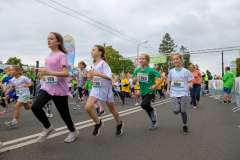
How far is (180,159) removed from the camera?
2828mm

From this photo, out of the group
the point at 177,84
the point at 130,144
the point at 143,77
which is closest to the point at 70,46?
the point at 143,77

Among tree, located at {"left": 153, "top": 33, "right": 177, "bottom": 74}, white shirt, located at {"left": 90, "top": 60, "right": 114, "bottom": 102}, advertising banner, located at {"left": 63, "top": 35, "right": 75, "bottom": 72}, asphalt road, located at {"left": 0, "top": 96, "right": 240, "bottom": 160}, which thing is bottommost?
asphalt road, located at {"left": 0, "top": 96, "right": 240, "bottom": 160}

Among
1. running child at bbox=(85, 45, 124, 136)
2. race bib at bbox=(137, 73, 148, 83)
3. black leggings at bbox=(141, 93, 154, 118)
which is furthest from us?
race bib at bbox=(137, 73, 148, 83)

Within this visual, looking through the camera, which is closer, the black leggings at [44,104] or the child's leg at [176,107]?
the black leggings at [44,104]

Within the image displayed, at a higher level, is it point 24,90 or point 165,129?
point 24,90

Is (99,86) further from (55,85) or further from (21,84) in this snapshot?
(21,84)

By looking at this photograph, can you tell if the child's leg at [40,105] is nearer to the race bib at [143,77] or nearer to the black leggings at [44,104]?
the black leggings at [44,104]

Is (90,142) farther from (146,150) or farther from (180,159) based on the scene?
(180,159)

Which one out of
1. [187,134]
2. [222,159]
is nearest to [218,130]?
[187,134]

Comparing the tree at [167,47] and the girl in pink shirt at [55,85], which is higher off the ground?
the tree at [167,47]

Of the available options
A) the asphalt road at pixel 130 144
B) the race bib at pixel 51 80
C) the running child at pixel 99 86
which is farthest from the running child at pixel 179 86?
the race bib at pixel 51 80

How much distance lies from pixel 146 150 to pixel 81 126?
2203mm

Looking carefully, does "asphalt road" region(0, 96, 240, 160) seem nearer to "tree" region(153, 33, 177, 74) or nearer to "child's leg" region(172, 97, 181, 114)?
"child's leg" region(172, 97, 181, 114)

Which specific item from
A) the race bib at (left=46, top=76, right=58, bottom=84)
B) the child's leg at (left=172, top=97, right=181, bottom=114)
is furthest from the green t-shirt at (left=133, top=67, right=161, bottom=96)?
the race bib at (left=46, top=76, right=58, bottom=84)
